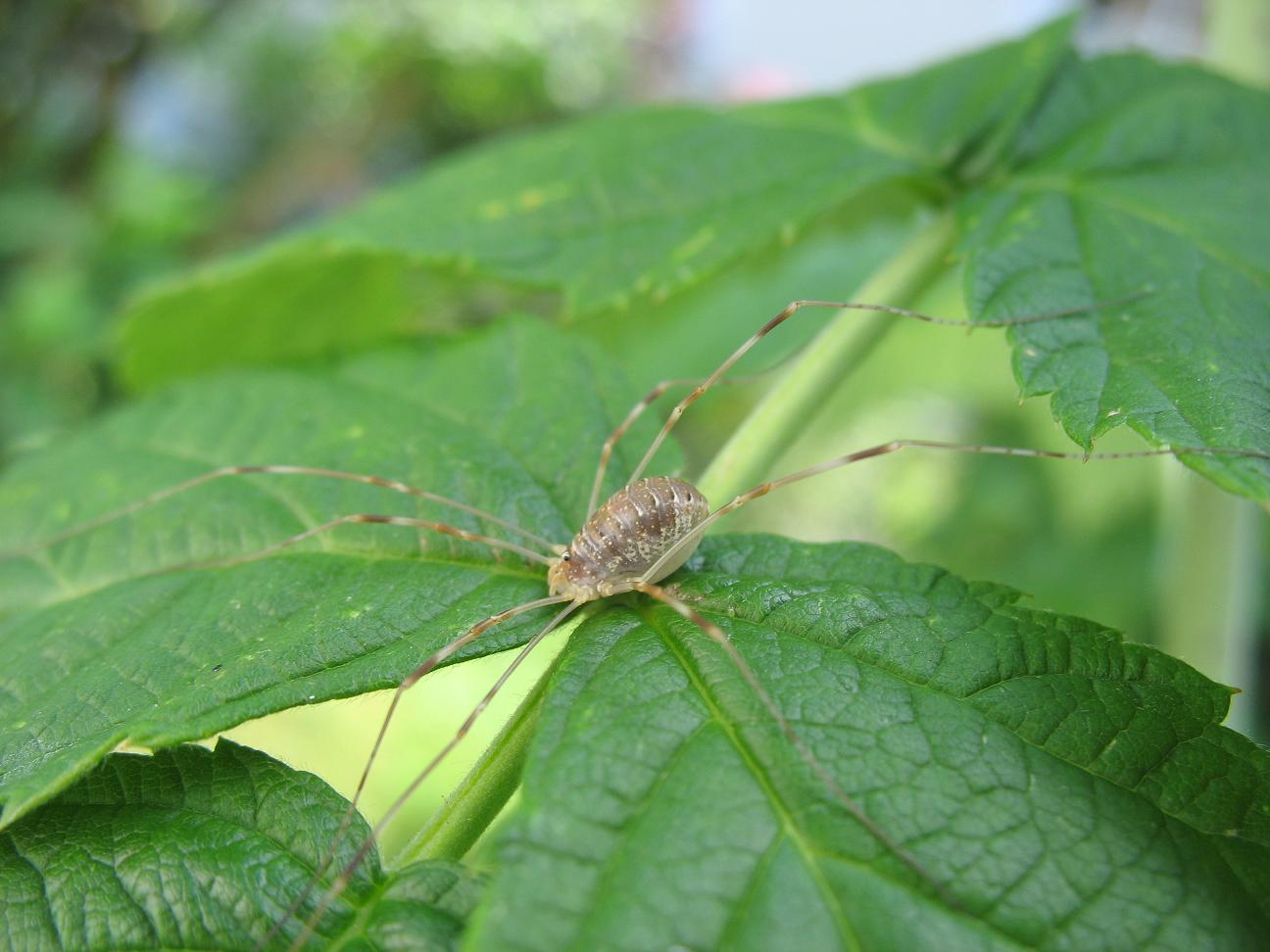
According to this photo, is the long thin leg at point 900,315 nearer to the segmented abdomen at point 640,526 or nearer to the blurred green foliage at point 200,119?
the segmented abdomen at point 640,526

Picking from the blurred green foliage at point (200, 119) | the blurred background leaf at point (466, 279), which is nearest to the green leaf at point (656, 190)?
the blurred background leaf at point (466, 279)

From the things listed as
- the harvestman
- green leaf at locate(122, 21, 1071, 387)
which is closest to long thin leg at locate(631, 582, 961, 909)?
the harvestman

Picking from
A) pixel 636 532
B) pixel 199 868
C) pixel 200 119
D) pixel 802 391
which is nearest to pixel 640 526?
pixel 636 532

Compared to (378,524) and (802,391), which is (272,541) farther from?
(802,391)

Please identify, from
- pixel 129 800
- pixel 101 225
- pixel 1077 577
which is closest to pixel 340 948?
pixel 129 800

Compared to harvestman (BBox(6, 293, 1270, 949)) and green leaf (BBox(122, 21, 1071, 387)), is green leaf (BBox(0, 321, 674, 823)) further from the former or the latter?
green leaf (BBox(122, 21, 1071, 387))

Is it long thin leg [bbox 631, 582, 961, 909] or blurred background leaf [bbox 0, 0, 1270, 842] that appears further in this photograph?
blurred background leaf [bbox 0, 0, 1270, 842]

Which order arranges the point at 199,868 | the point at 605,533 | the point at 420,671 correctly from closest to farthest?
1. the point at 199,868
2. the point at 420,671
3. the point at 605,533
